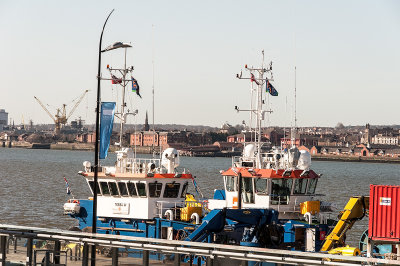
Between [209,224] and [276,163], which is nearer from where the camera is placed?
[209,224]

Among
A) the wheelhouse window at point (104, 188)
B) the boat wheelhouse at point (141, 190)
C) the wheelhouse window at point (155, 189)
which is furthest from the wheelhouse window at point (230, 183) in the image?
the wheelhouse window at point (104, 188)

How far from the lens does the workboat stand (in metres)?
38.9

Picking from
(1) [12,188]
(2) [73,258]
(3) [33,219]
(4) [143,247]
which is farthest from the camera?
(1) [12,188]

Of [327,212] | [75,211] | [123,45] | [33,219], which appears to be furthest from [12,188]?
[123,45]

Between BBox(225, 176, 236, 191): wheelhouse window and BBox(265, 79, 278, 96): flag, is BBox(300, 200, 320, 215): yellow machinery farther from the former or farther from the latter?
BBox(265, 79, 278, 96): flag

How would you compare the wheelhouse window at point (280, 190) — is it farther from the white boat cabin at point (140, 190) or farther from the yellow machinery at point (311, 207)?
the white boat cabin at point (140, 190)

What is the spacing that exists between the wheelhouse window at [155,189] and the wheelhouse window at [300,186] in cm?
730

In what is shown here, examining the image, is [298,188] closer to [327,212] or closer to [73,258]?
[327,212]

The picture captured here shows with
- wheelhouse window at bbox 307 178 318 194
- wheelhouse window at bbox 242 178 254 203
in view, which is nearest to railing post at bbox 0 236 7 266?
wheelhouse window at bbox 242 178 254 203

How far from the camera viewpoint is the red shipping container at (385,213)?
3288 cm

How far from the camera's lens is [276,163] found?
42.8 meters

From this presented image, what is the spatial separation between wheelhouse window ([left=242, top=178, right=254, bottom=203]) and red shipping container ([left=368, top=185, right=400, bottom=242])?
10.6 m

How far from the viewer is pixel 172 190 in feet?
141

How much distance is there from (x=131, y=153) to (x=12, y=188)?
6141 centimetres
